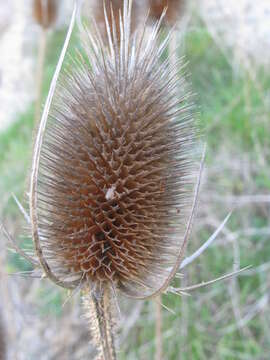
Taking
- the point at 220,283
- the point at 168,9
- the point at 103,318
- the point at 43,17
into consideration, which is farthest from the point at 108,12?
the point at 220,283

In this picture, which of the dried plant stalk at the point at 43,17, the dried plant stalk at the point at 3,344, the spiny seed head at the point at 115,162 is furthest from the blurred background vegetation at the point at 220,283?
the spiny seed head at the point at 115,162

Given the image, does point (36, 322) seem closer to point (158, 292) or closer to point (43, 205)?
point (43, 205)

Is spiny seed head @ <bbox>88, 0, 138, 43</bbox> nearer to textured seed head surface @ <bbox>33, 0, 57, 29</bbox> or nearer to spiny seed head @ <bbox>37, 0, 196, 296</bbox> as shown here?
textured seed head surface @ <bbox>33, 0, 57, 29</bbox>

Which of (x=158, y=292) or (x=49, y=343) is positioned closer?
(x=158, y=292)

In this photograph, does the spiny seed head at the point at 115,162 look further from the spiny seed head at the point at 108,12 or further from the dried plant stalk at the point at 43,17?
the dried plant stalk at the point at 43,17

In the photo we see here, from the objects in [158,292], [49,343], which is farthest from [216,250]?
[158,292]

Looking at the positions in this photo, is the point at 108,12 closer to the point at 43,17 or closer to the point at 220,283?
the point at 43,17

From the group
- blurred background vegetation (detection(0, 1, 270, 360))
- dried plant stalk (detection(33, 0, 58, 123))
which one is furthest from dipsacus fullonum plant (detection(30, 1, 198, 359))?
dried plant stalk (detection(33, 0, 58, 123))
